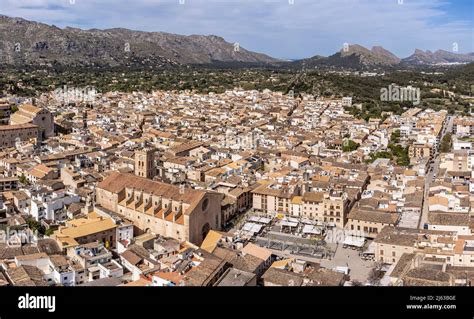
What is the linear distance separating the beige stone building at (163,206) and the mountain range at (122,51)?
39286 mm

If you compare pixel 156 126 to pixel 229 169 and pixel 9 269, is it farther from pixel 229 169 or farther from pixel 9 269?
pixel 9 269

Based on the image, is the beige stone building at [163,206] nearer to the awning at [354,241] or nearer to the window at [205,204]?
the window at [205,204]

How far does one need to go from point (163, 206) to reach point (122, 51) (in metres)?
82.5

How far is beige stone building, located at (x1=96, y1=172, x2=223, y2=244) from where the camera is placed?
515 inches

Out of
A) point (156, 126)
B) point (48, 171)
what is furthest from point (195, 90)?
point (48, 171)

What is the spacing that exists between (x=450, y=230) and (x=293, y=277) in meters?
5.61

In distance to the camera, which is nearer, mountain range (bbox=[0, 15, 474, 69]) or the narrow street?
the narrow street

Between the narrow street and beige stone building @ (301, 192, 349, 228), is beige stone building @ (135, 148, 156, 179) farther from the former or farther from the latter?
the narrow street

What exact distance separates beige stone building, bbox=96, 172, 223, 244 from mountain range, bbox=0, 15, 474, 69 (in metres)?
39.3

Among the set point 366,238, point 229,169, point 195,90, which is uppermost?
point 195,90

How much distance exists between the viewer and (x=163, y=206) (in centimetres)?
1372

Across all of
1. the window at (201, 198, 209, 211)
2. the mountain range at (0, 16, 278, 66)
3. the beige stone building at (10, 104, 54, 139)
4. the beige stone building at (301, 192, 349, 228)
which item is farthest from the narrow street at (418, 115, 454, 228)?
the mountain range at (0, 16, 278, 66)

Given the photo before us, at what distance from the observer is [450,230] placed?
13359 mm

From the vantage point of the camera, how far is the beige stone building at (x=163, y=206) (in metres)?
13.1
